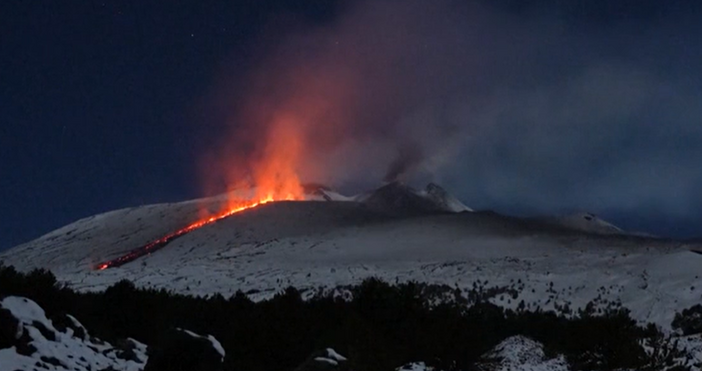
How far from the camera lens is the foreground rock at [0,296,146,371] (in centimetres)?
1289

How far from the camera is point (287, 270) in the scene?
7012 cm

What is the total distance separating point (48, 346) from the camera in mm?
13664

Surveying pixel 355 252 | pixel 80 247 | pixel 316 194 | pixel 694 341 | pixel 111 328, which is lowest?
pixel 694 341

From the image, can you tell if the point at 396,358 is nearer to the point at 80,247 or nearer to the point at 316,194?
the point at 80,247

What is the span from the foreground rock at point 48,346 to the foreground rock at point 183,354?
1147mm

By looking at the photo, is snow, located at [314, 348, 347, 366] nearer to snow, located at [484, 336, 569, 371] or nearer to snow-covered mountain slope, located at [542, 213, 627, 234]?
snow, located at [484, 336, 569, 371]

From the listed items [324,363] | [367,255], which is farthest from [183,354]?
[367,255]

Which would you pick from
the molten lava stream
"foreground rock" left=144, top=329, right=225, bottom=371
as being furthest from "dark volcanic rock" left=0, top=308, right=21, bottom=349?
the molten lava stream

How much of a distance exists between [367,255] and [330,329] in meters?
57.3

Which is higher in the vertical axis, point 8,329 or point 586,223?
point 586,223

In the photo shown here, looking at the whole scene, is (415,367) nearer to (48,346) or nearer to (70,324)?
(70,324)

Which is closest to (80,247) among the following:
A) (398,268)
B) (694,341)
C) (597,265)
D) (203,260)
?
(203,260)

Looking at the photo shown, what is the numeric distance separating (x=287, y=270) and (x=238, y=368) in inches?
2075

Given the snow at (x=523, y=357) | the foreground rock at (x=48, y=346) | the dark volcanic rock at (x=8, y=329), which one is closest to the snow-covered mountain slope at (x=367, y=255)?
the snow at (x=523, y=357)
